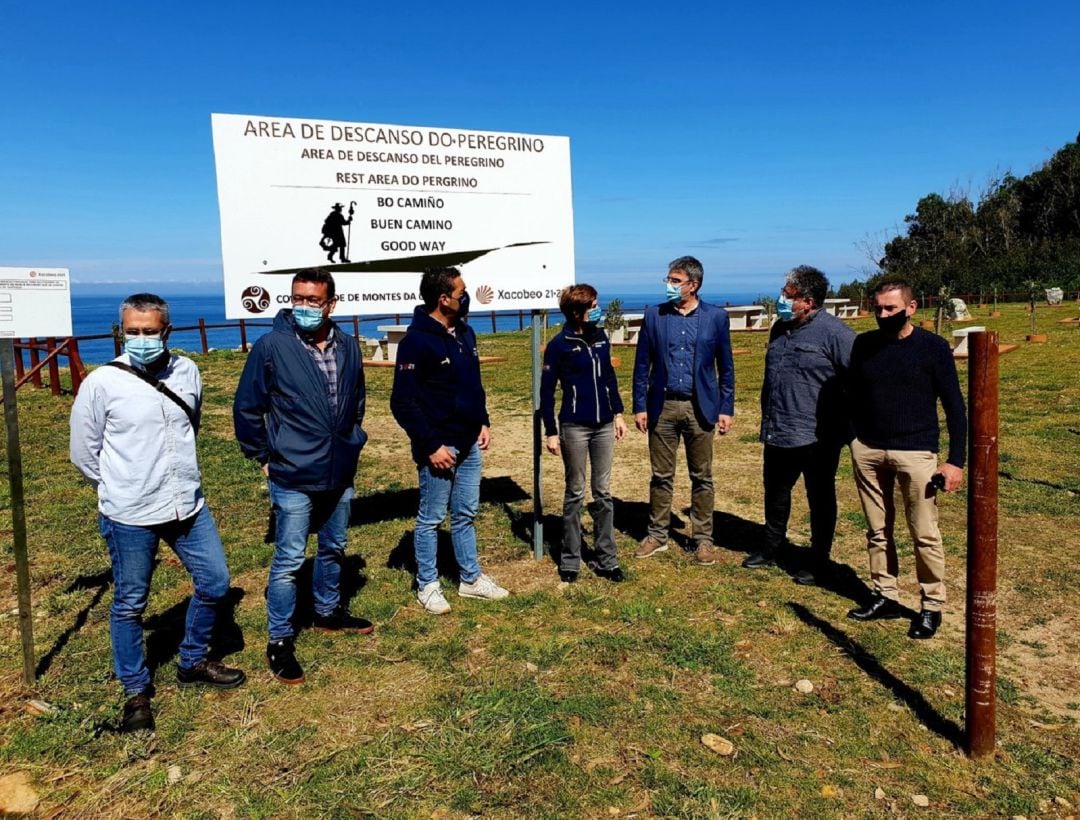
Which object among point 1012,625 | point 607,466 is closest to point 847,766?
point 1012,625

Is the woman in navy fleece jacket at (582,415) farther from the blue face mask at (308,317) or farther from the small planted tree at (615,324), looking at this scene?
the small planted tree at (615,324)

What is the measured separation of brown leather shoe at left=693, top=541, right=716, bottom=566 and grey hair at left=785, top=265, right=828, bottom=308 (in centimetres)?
193

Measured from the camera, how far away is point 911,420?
421 centimetres

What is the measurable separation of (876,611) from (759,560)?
1036mm

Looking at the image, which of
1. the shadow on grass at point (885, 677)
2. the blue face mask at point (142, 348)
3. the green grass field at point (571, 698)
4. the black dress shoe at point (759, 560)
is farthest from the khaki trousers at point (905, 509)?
the blue face mask at point (142, 348)

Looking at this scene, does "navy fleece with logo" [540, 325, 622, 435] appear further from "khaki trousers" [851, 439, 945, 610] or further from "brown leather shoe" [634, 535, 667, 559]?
"khaki trousers" [851, 439, 945, 610]

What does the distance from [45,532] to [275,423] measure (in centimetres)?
391

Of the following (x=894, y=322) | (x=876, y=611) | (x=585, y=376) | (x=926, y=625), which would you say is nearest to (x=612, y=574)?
(x=585, y=376)

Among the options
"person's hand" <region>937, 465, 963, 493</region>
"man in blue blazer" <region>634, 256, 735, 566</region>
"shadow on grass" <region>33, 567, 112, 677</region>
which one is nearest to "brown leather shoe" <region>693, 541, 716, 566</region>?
"man in blue blazer" <region>634, 256, 735, 566</region>

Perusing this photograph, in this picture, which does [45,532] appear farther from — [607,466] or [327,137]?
[607,466]

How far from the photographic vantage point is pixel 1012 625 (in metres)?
4.45

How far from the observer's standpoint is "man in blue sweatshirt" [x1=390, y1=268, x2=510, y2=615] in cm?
452

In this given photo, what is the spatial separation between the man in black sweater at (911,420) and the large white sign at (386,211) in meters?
2.72

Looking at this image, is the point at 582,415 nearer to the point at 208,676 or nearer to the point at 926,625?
the point at 926,625
